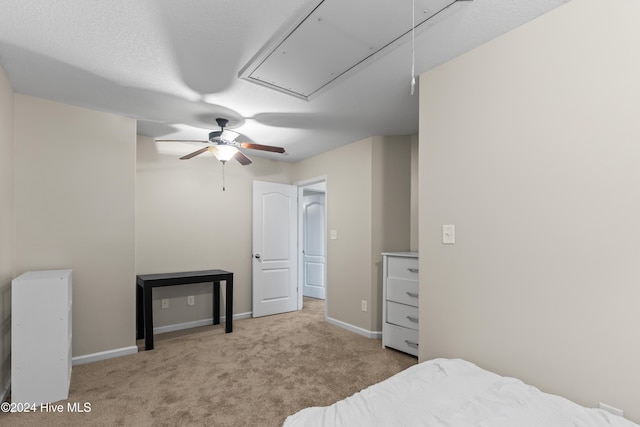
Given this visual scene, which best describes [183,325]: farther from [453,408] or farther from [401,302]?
[453,408]

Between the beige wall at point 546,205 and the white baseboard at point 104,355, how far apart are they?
2.88 metres

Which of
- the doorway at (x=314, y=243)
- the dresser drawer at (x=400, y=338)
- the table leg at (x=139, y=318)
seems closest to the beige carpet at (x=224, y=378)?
the dresser drawer at (x=400, y=338)

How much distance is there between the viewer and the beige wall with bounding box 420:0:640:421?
1.40 meters

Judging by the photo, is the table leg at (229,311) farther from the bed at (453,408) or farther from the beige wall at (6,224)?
the bed at (453,408)

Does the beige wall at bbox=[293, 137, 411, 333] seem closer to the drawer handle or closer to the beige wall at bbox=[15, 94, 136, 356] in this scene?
the drawer handle

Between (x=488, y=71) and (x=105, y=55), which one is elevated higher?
(x=105, y=55)

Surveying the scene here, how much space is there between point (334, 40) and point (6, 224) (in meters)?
2.81

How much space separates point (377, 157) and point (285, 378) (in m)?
2.59

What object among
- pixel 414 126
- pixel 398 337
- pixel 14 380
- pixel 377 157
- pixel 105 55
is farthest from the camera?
pixel 377 157

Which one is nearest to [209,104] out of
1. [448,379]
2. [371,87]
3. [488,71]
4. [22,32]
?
[22,32]

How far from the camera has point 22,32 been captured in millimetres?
1794

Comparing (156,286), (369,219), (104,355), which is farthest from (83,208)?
(369,219)

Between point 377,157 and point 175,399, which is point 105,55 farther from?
point 377,157

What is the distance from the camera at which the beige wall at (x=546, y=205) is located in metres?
1.40
